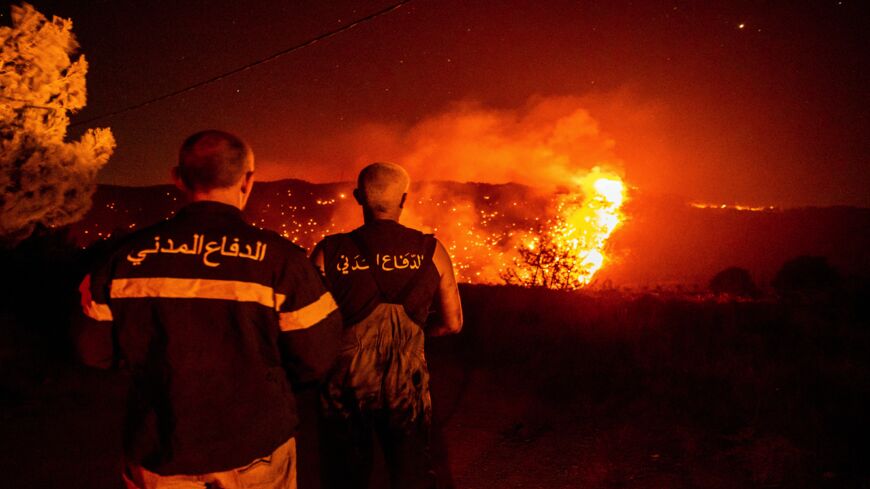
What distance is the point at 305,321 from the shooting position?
71.4 inches

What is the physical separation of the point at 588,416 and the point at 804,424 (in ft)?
6.87

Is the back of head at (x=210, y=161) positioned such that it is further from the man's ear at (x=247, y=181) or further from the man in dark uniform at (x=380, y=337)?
the man in dark uniform at (x=380, y=337)

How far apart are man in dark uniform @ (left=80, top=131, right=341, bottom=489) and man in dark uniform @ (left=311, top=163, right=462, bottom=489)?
691 millimetres

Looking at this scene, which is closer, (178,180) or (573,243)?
(178,180)

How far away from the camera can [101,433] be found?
4.97 meters

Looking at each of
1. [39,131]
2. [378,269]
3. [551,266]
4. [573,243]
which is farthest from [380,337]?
[573,243]

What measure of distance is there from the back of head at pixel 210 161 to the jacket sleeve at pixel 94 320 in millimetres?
417

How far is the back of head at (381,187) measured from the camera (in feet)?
8.56

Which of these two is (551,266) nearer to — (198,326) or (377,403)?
(377,403)

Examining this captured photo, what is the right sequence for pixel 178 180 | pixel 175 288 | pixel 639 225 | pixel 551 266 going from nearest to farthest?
pixel 175 288 < pixel 178 180 < pixel 551 266 < pixel 639 225

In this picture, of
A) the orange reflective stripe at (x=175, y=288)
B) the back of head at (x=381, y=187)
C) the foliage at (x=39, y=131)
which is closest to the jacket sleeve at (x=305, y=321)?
the orange reflective stripe at (x=175, y=288)

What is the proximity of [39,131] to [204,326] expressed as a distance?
446 inches

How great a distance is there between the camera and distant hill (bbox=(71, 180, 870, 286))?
5075cm

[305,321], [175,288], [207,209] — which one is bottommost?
[305,321]
